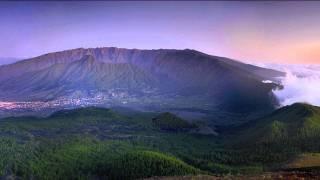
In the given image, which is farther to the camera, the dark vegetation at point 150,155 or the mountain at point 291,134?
the mountain at point 291,134

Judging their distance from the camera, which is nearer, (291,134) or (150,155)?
(150,155)

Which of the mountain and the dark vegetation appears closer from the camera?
the dark vegetation

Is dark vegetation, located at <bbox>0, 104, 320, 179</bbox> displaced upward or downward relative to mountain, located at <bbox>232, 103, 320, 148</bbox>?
downward

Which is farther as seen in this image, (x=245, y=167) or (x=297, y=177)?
(x=245, y=167)

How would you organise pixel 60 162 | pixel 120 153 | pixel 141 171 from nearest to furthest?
pixel 141 171 < pixel 60 162 < pixel 120 153

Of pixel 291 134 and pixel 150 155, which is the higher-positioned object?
pixel 291 134

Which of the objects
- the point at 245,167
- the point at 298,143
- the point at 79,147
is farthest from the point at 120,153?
the point at 298,143

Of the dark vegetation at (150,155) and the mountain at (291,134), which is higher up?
the mountain at (291,134)

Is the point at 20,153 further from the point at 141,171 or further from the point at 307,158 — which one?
the point at 307,158

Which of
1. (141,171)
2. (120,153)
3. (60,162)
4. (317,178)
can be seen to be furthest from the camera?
(120,153)

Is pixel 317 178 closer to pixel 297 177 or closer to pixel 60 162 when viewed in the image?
pixel 297 177
